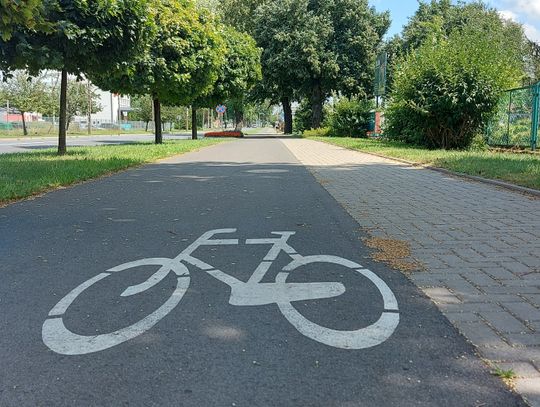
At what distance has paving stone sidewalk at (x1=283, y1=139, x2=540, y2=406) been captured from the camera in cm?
321

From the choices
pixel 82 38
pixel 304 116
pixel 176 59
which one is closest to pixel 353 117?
pixel 176 59

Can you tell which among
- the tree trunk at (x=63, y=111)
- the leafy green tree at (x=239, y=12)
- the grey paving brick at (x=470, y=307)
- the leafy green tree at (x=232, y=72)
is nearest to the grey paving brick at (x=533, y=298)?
the grey paving brick at (x=470, y=307)

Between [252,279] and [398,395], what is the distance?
1953 millimetres

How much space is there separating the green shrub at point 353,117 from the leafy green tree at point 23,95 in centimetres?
3087

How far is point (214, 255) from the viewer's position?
5148 mm

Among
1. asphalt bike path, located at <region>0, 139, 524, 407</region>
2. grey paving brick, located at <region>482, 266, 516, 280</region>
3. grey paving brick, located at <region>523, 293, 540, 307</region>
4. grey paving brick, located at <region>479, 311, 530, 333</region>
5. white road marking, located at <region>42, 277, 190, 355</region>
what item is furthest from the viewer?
grey paving brick, located at <region>482, 266, 516, 280</region>

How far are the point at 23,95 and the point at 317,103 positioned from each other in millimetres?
28936

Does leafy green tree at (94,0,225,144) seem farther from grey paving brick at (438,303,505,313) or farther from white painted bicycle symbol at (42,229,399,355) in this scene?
grey paving brick at (438,303,505,313)

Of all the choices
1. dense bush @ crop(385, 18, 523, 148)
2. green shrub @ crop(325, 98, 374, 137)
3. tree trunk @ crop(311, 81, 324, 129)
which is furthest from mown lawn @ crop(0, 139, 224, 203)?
tree trunk @ crop(311, 81, 324, 129)

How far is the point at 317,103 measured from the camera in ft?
169

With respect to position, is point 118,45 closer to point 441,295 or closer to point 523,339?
point 441,295

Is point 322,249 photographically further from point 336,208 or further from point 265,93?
point 265,93

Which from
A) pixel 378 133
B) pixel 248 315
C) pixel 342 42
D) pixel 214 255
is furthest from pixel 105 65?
pixel 342 42

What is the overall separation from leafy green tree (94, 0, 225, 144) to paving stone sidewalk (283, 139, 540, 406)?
44.1ft
